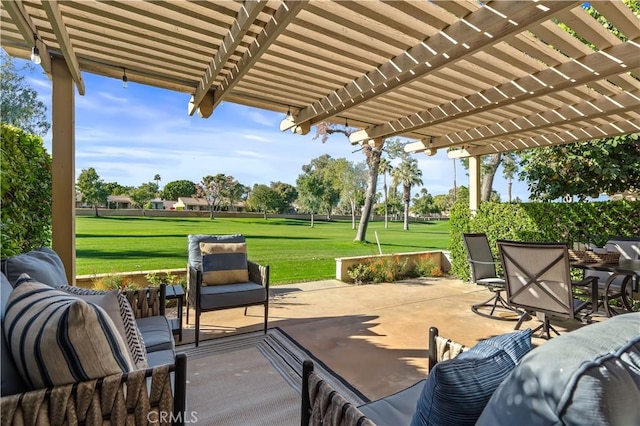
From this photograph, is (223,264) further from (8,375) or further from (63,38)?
(8,375)

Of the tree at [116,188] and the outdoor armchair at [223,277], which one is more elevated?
the tree at [116,188]

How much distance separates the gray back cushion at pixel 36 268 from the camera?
157 centimetres

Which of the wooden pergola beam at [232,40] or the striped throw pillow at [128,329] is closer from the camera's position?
the striped throw pillow at [128,329]

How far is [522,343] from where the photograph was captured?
3.46 feet

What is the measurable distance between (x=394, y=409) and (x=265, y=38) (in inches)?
96.1

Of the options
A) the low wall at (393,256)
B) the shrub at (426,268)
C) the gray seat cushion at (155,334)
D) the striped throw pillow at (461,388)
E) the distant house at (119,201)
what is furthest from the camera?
the distant house at (119,201)

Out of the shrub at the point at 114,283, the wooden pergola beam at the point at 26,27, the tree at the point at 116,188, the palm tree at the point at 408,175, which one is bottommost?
the shrub at the point at 114,283

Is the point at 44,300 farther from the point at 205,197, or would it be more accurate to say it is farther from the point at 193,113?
the point at 205,197

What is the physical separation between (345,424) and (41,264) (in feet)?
6.11

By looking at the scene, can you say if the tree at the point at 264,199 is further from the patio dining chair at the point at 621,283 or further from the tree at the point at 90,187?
the patio dining chair at the point at 621,283

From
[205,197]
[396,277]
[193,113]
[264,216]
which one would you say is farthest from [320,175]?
[193,113]

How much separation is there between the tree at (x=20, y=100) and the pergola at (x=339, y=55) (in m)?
1.31

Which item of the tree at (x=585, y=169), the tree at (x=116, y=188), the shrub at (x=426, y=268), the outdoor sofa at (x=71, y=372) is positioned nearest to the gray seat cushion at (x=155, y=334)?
the outdoor sofa at (x=71, y=372)

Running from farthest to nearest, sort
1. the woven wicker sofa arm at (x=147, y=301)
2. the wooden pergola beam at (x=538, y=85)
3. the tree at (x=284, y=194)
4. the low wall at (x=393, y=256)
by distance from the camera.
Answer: the tree at (x=284, y=194) < the low wall at (x=393, y=256) < the woven wicker sofa arm at (x=147, y=301) < the wooden pergola beam at (x=538, y=85)
